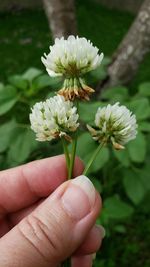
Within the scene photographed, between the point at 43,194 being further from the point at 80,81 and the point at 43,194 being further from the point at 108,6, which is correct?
the point at 108,6

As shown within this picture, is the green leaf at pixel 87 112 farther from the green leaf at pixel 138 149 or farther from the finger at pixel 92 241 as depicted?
the finger at pixel 92 241

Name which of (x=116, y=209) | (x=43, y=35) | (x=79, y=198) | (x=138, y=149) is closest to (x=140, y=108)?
(x=138, y=149)

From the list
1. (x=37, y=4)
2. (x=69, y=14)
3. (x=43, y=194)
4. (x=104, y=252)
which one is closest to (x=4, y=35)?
(x=37, y=4)

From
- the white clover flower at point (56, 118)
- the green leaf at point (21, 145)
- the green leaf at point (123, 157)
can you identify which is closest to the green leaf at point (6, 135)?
the green leaf at point (21, 145)

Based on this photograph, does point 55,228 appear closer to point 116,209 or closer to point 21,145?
point 21,145

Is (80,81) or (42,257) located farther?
(42,257)

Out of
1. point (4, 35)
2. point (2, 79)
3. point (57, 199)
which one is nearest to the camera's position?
point (57, 199)
